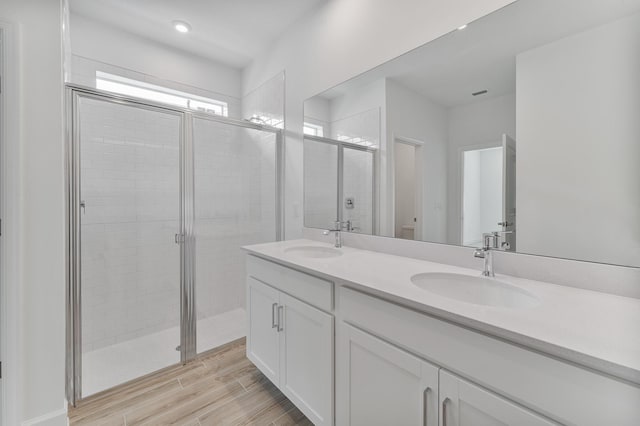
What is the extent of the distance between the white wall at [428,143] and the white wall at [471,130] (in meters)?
0.03

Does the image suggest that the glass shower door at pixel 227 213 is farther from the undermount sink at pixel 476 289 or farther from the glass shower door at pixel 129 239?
the undermount sink at pixel 476 289

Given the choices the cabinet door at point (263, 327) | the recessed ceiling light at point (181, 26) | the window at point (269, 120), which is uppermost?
the recessed ceiling light at point (181, 26)

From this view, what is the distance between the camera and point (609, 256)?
92 cm

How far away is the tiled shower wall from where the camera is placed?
193 centimetres

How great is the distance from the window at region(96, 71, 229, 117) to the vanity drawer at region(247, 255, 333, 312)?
1.53m

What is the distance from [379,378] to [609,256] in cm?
90

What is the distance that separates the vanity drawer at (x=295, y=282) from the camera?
1.21 meters

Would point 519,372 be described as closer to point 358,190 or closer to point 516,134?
point 516,134

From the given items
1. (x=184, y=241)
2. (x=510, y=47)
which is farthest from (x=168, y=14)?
(x=510, y=47)

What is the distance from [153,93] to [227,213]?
1.38 meters

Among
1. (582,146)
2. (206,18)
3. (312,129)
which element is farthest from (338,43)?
(582,146)

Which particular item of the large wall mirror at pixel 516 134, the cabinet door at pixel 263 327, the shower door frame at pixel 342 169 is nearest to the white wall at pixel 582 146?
the large wall mirror at pixel 516 134

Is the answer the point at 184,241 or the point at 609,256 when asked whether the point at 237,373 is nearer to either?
the point at 184,241

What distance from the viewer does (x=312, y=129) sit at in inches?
84.8
